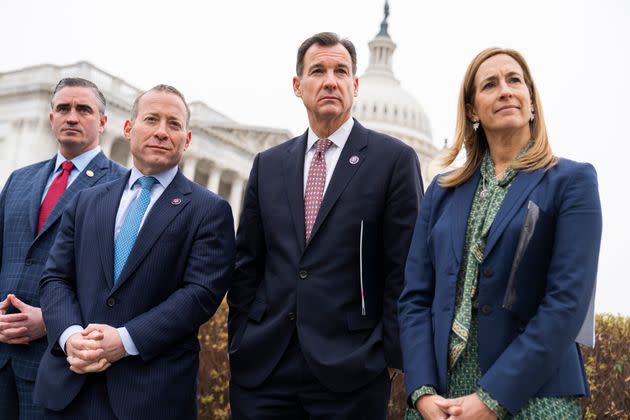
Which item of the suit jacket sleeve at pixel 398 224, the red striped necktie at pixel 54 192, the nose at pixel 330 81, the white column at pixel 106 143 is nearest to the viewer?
the suit jacket sleeve at pixel 398 224

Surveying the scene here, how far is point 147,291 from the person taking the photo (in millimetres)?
4340

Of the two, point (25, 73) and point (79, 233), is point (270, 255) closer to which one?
point (79, 233)

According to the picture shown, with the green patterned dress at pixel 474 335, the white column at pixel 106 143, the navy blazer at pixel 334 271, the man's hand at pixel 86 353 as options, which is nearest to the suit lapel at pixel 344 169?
the navy blazer at pixel 334 271

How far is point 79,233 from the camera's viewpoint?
4641 millimetres

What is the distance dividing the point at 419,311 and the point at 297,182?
129 centimetres

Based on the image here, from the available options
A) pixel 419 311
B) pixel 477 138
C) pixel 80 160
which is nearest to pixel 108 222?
pixel 80 160

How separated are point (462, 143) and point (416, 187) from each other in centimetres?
53

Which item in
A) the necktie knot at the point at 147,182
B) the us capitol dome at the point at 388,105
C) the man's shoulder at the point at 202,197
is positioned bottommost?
the man's shoulder at the point at 202,197

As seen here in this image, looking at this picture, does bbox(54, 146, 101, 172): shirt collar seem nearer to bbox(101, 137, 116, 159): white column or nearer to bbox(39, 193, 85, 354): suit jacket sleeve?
bbox(39, 193, 85, 354): suit jacket sleeve

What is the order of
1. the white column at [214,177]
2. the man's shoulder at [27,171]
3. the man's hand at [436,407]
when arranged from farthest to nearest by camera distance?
1. the white column at [214,177]
2. the man's shoulder at [27,171]
3. the man's hand at [436,407]

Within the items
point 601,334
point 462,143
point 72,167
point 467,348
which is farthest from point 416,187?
point 601,334

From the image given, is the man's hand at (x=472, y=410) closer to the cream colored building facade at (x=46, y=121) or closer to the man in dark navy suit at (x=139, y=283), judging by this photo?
the man in dark navy suit at (x=139, y=283)

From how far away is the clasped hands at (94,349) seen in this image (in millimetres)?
3969

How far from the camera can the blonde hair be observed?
12.0 ft
